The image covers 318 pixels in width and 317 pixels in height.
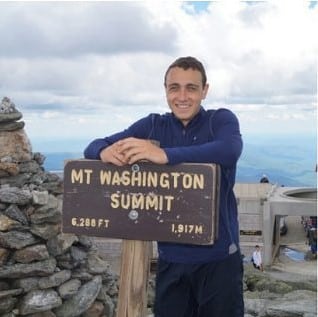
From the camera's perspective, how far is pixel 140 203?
3.56 m

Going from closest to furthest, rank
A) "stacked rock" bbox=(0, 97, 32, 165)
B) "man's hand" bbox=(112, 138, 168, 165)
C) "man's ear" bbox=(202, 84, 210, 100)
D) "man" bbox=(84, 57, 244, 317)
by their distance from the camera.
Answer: "man's hand" bbox=(112, 138, 168, 165) < "man" bbox=(84, 57, 244, 317) < "man's ear" bbox=(202, 84, 210, 100) < "stacked rock" bbox=(0, 97, 32, 165)

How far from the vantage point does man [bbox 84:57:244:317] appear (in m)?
3.61

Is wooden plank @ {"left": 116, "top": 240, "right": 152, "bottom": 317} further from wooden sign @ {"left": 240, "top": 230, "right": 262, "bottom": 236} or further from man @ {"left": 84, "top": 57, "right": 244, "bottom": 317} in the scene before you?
wooden sign @ {"left": 240, "top": 230, "right": 262, "bottom": 236}

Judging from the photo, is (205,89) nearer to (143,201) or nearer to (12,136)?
(143,201)

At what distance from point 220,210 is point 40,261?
3669 millimetres

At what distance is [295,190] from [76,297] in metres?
30.5

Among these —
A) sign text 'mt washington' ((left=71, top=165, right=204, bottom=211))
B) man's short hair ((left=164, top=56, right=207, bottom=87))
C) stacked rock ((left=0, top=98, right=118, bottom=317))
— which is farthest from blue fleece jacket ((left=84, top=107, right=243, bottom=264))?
stacked rock ((left=0, top=98, right=118, bottom=317))

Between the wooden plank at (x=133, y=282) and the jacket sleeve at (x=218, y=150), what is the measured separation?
2.35 ft

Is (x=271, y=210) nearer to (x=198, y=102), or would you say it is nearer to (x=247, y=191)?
(x=247, y=191)

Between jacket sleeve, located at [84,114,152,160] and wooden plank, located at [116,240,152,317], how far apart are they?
674 mm

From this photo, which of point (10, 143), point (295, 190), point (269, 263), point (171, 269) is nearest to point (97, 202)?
point (171, 269)

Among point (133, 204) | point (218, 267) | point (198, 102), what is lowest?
point (218, 267)

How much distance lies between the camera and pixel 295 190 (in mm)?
35906

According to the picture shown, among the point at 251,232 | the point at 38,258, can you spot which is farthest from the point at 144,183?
the point at 251,232
